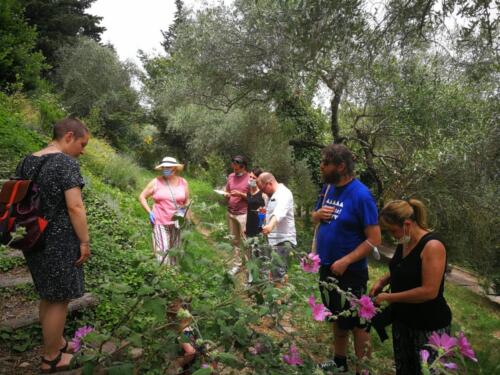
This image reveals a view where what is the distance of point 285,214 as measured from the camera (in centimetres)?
431

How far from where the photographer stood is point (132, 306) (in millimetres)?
1764

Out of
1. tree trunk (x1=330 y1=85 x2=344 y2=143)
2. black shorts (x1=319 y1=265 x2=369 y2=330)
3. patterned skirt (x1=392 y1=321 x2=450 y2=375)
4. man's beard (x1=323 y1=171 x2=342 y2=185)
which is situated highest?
tree trunk (x1=330 y1=85 x2=344 y2=143)

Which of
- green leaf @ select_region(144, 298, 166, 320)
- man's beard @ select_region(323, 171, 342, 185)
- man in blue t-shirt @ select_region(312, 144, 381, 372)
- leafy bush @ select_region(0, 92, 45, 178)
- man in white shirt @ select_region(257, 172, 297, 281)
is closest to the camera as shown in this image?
green leaf @ select_region(144, 298, 166, 320)

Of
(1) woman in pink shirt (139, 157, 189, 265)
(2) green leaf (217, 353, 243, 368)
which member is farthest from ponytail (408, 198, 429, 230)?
(1) woman in pink shirt (139, 157, 189, 265)

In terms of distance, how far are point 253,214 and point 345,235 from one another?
9.59ft

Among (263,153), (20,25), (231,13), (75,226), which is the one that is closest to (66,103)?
(20,25)

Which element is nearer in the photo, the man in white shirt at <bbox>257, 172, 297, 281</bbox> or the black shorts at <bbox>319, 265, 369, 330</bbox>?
the black shorts at <bbox>319, 265, 369, 330</bbox>

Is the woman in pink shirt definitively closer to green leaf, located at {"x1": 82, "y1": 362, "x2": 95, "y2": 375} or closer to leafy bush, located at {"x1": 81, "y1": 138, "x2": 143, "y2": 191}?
green leaf, located at {"x1": 82, "y1": 362, "x2": 95, "y2": 375}

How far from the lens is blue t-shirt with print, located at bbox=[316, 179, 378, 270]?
304 cm

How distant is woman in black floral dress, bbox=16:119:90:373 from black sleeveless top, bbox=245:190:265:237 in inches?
140

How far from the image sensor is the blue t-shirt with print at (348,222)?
3.04 meters

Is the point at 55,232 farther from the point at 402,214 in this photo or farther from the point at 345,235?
the point at 402,214

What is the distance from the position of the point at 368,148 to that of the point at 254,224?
609 cm

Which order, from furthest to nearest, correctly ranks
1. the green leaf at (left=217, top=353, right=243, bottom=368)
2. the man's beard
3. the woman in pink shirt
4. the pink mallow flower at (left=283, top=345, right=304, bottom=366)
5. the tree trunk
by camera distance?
1. the tree trunk
2. the woman in pink shirt
3. the man's beard
4. the pink mallow flower at (left=283, top=345, right=304, bottom=366)
5. the green leaf at (left=217, top=353, right=243, bottom=368)
